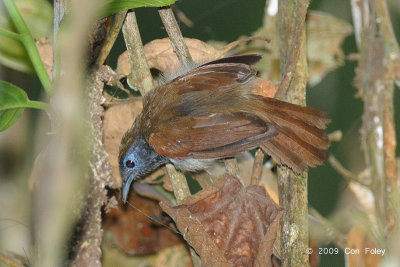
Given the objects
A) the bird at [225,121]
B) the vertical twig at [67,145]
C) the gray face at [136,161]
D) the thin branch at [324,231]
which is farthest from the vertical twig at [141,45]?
the vertical twig at [67,145]

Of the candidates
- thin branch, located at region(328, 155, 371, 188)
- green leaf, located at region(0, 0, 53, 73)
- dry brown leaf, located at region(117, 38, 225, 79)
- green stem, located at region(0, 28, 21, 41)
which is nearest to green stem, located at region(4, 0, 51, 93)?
green stem, located at region(0, 28, 21, 41)

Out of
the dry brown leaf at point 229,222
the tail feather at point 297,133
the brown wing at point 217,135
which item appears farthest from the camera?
the tail feather at point 297,133

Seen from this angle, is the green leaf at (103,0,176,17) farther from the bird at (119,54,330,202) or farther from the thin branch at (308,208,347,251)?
the thin branch at (308,208,347,251)

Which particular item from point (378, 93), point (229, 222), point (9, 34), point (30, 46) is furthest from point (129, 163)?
point (378, 93)

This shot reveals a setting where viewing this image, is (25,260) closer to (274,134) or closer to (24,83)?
(24,83)

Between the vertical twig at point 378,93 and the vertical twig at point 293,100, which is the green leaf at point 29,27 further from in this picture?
the vertical twig at point 378,93

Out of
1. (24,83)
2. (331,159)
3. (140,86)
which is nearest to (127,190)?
(140,86)
